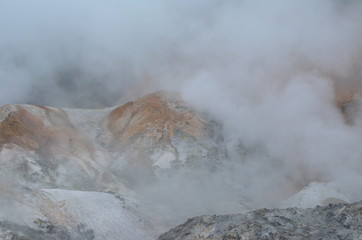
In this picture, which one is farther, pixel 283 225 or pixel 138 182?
pixel 138 182

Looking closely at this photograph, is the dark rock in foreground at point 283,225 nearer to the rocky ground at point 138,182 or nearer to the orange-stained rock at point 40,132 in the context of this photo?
the rocky ground at point 138,182

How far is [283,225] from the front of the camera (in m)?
12.7

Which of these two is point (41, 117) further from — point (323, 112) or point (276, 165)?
point (323, 112)

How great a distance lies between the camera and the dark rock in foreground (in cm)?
1194

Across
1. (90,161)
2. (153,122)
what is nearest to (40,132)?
(90,161)

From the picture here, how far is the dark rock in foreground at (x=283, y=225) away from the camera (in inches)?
470

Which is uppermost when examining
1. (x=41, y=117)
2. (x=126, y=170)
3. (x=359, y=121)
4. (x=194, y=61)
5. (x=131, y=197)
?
(x=194, y=61)

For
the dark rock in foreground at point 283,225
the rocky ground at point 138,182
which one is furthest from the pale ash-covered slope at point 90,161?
the dark rock in foreground at point 283,225

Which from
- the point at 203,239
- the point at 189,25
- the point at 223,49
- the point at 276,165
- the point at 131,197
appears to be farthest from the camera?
the point at 189,25

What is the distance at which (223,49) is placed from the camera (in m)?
27.6

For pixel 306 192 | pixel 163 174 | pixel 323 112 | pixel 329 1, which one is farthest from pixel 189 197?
pixel 329 1

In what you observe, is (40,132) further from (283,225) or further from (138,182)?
(283,225)

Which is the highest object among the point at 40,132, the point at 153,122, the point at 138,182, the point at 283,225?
the point at 153,122

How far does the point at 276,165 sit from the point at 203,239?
923cm
